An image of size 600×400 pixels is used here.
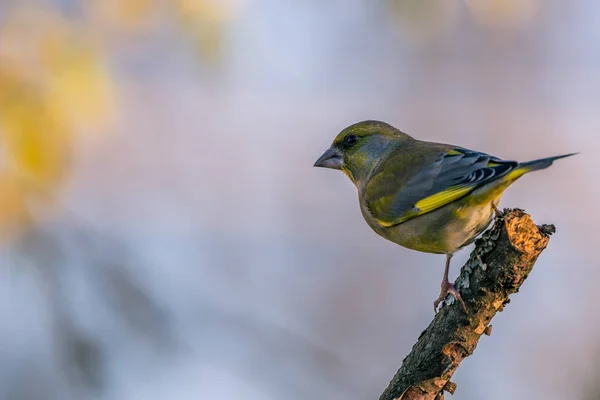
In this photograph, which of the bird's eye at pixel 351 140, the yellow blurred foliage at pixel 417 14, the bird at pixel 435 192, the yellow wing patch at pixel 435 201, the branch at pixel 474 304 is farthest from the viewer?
the yellow blurred foliage at pixel 417 14

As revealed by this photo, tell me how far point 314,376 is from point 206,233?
2.80 meters

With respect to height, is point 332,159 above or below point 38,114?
above

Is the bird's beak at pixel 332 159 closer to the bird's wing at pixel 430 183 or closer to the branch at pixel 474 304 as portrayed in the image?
the bird's wing at pixel 430 183

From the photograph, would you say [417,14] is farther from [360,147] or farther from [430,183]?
[430,183]

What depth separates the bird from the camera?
3713mm

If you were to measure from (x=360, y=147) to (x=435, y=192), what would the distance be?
1263mm

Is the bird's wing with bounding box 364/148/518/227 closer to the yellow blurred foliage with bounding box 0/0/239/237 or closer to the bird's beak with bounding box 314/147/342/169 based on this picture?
the bird's beak with bounding box 314/147/342/169

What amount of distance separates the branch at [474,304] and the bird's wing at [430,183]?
41cm

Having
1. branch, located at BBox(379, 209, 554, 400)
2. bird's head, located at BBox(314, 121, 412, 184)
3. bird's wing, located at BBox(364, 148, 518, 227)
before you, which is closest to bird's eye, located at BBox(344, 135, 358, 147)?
bird's head, located at BBox(314, 121, 412, 184)

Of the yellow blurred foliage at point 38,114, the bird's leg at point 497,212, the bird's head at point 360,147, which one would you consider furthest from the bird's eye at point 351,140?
the bird's leg at point 497,212

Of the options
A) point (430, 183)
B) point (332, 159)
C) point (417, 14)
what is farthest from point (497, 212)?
point (417, 14)

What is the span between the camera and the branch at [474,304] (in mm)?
3248

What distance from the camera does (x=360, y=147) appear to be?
5.26 meters

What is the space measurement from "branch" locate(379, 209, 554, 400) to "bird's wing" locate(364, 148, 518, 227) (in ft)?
1.33
